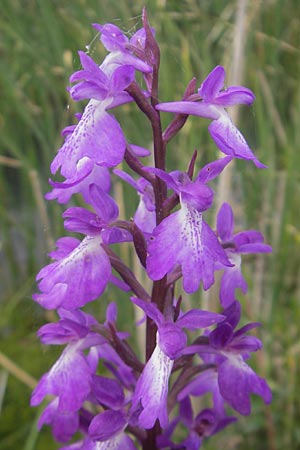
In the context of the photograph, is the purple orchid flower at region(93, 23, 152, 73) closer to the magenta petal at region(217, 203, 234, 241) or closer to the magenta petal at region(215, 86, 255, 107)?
the magenta petal at region(215, 86, 255, 107)

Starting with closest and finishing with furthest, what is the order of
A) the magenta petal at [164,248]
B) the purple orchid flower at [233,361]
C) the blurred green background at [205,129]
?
the magenta petal at [164,248] → the purple orchid flower at [233,361] → the blurred green background at [205,129]

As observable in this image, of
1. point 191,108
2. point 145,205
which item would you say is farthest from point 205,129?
point 191,108

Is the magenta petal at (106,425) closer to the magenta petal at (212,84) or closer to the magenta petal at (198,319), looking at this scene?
the magenta petal at (198,319)

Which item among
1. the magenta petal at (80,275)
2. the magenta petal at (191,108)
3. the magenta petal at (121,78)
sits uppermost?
the magenta petal at (121,78)

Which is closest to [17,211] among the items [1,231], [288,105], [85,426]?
[1,231]

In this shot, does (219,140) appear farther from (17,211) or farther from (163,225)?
(17,211)

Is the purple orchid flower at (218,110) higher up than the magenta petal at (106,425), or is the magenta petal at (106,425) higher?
the purple orchid flower at (218,110)

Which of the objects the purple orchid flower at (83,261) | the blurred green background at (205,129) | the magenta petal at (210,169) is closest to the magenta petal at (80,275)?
the purple orchid flower at (83,261)

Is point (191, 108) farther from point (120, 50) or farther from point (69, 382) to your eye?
point (69, 382)
